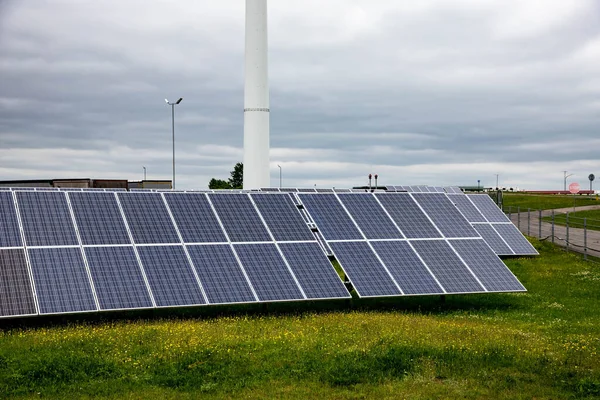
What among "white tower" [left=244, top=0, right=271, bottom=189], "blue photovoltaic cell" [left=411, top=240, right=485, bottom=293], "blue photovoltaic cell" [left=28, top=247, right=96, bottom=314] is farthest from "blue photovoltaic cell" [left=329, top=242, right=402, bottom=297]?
"white tower" [left=244, top=0, right=271, bottom=189]

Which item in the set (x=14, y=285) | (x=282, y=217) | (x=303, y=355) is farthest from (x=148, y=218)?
(x=303, y=355)

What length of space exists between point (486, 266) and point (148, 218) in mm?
10974

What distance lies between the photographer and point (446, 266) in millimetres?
23906

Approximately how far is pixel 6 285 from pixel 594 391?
13704 mm

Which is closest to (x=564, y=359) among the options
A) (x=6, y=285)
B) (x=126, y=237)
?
(x=126, y=237)

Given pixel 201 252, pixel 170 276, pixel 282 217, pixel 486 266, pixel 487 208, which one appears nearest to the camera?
pixel 170 276

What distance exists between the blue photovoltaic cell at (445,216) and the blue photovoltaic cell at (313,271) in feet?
18.1

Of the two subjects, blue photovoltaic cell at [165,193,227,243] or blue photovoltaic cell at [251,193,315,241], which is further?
blue photovoltaic cell at [251,193,315,241]

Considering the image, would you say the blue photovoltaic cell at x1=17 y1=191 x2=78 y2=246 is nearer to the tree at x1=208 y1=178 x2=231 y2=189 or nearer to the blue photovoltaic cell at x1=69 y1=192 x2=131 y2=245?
the blue photovoltaic cell at x1=69 y1=192 x2=131 y2=245

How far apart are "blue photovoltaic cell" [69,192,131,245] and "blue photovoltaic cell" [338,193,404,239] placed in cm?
794

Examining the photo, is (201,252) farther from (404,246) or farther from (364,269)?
Answer: (404,246)

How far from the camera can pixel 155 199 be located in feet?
76.8

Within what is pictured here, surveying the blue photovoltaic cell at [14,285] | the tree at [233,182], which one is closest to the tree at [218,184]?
the tree at [233,182]

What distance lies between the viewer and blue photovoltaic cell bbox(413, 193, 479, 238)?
85.9 ft
